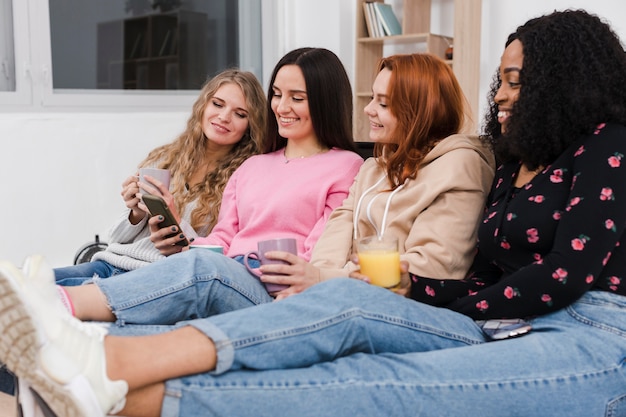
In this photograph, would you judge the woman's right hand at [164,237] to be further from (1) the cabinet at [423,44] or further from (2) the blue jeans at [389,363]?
(1) the cabinet at [423,44]

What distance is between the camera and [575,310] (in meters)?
1.59

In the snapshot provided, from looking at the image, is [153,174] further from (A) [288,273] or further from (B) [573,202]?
(B) [573,202]

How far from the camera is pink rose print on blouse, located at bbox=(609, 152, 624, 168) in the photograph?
1.54m

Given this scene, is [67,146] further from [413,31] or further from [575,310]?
[575,310]

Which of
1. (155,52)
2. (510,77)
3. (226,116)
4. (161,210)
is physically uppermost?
(155,52)

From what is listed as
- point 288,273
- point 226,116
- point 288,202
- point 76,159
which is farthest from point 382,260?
point 76,159

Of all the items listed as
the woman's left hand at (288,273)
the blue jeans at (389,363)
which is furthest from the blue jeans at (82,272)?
the blue jeans at (389,363)

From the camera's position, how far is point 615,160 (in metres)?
1.54

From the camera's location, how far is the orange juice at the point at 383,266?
167 centimetres

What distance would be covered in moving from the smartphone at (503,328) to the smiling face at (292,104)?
906 mm

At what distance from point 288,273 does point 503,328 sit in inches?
19.5

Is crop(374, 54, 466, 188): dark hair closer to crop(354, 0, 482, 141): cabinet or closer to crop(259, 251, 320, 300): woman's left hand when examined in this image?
crop(259, 251, 320, 300): woman's left hand

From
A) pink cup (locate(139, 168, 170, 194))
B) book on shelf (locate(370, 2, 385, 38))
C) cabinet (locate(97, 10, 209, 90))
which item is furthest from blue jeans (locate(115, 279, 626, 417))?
book on shelf (locate(370, 2, 385, 38))

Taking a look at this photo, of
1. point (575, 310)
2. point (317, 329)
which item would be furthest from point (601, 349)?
point (317, 329)
